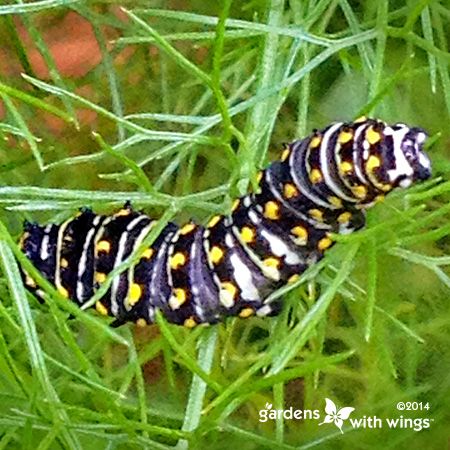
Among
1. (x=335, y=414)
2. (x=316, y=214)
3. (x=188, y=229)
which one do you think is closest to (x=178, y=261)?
(x=188, y=229)

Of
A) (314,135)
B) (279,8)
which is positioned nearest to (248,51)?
(279,8)

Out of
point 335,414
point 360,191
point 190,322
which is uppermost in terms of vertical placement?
point 360,191

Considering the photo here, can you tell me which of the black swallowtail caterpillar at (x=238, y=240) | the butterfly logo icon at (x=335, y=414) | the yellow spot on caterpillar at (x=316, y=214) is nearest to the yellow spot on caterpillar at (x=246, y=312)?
the black swallowtail caterpillar at (x=238, y=240)

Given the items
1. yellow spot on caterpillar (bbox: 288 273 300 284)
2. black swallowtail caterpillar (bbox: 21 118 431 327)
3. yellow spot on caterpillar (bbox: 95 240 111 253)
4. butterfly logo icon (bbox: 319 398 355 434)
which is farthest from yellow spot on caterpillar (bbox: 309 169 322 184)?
butterfly logo icon (bbox: 319 398 355 434)

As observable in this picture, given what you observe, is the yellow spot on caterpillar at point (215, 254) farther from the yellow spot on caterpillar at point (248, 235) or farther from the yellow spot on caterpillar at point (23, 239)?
the yellow spot on caterpillar at point (23, 239)

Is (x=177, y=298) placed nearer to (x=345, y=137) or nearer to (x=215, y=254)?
(x=215, y=254)

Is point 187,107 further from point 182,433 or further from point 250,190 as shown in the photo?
point 182,433
